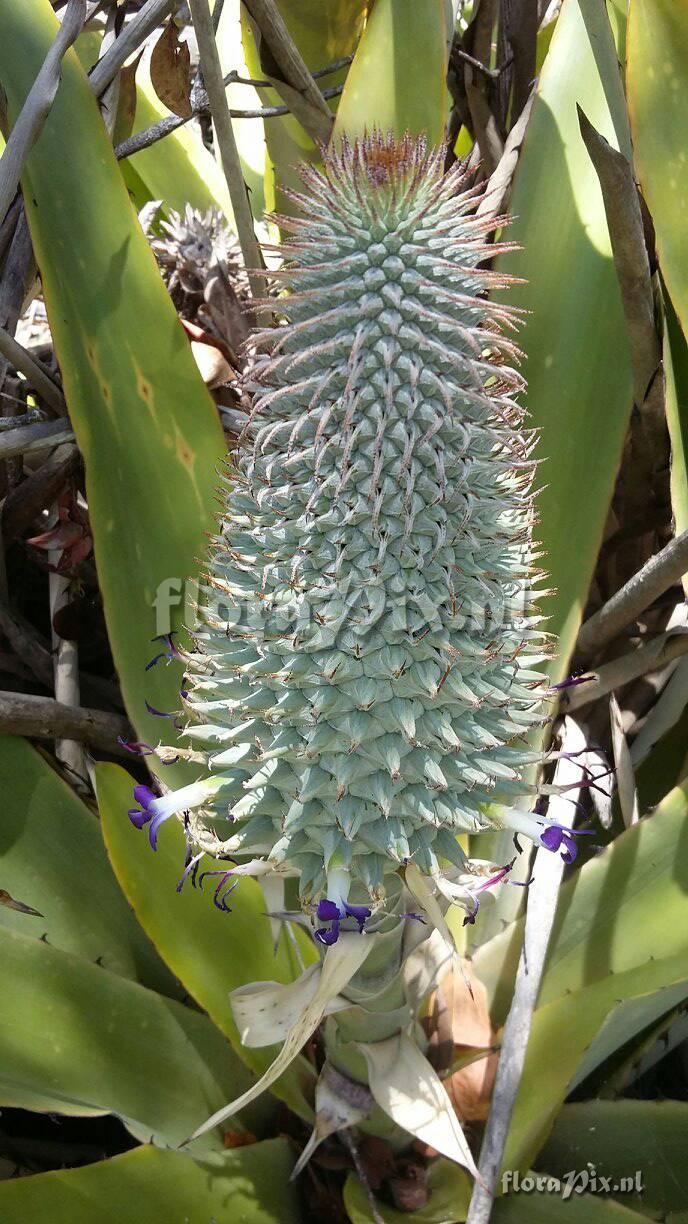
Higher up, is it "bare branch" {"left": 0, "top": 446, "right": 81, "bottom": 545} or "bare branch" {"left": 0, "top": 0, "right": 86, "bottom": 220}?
"bare branch" {"left": 0, "top": 0, "right": 86, "bottom": 220}

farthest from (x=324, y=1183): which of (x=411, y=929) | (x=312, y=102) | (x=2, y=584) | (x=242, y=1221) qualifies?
(x=312, y=102)

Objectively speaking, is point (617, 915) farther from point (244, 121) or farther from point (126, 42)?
point (244, 121)

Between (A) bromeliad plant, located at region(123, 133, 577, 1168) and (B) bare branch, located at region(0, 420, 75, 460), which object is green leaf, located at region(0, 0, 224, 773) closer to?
(B) bare branch, located at region(0, 420, 75, 460)

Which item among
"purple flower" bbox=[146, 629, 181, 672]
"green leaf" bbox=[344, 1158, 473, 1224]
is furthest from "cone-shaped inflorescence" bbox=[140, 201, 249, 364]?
"green leaf" bbox=[344, 1158, 473, 1224]

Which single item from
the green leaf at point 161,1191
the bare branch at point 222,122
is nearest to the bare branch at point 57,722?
the green leaf at point 161,1191

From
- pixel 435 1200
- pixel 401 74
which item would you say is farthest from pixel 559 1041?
A: pixel 401 74

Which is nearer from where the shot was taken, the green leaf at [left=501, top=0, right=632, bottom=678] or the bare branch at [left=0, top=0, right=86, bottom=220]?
the bare branch at [left=0, top=0, right=86, bottom=220]

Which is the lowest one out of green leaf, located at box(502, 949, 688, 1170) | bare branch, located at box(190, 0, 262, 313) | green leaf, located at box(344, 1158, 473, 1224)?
green leaf, located at box(344, 1158, 473, 1224)

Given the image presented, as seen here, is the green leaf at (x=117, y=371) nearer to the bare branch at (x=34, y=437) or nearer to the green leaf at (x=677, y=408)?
the bare branch at (x=34, y=437)
